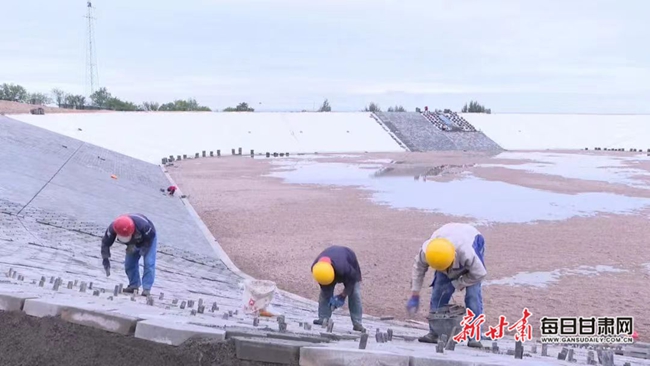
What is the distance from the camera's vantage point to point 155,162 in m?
35.1

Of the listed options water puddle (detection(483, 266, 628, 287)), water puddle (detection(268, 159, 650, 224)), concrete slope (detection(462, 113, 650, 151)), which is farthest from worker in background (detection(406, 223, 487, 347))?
concrete slope (detection(462, 113, 650, 151))

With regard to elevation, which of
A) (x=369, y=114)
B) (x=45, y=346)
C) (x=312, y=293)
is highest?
(x=369, y=114)

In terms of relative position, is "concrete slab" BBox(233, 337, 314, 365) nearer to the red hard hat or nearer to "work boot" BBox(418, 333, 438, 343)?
"work boot" BBox(418, 333, 438, 343)

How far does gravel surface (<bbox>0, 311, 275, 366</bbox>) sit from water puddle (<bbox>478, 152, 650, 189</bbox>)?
25.3 m

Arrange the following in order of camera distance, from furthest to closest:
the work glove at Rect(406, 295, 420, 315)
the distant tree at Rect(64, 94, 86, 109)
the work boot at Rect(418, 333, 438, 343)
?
the distant tree at Rect(64, 94, 86, 109) → the work glove at Rect(406, 295, 420, 315) → the work boot at Rect(418, 333, 438, 343)

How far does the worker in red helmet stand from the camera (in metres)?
7.00

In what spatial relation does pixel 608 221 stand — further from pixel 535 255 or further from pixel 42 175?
pixel 42 175

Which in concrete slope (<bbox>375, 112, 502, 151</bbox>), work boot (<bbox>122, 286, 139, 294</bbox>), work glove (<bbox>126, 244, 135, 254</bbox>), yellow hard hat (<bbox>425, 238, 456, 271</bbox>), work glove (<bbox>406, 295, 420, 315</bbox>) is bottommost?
work boot (<bbox>122, 286, 139, 294</bbox>)

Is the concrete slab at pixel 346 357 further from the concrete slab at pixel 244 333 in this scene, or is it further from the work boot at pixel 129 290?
the work boot at pixel 129 290

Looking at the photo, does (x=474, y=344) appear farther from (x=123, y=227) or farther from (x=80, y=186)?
(x=80, y=186)

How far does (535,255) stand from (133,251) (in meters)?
8.32

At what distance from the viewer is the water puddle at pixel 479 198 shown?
18016 mm

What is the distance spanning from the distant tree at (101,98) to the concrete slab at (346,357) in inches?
2688

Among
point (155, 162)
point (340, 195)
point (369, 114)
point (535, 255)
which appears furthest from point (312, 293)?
point (369, 114)
